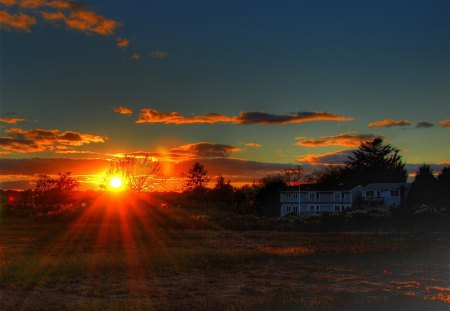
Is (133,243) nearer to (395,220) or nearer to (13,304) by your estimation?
(13,304)

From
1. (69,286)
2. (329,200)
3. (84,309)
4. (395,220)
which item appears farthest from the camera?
(329,200)

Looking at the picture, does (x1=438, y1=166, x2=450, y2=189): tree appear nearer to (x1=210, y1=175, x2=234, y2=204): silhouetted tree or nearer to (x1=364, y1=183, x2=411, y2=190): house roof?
(x1=364, y1=183, x2=411, y2=190): house roof

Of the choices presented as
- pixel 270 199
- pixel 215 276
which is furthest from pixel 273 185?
pixel 215 276

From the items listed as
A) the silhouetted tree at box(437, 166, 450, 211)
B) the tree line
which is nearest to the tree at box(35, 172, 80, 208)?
the tree line

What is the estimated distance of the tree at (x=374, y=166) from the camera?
11006 cm

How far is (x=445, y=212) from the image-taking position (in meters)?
61.5

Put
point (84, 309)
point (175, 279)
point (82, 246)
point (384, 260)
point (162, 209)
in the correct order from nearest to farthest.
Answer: point (84, 309)
point (175, 279)
point (384, 260)
point (82, 246)
point (162, 209)

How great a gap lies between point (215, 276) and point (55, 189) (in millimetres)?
74651

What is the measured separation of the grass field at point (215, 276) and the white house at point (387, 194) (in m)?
44.0

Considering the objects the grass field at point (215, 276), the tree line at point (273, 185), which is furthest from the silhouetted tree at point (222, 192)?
the grass field at point (215, 276)

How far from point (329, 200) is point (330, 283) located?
226 ft

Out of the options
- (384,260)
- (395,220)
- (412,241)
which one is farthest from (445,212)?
(384,260)

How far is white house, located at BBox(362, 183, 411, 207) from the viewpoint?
86562mm

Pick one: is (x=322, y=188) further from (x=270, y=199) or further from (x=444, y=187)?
(x=444, y=187)
